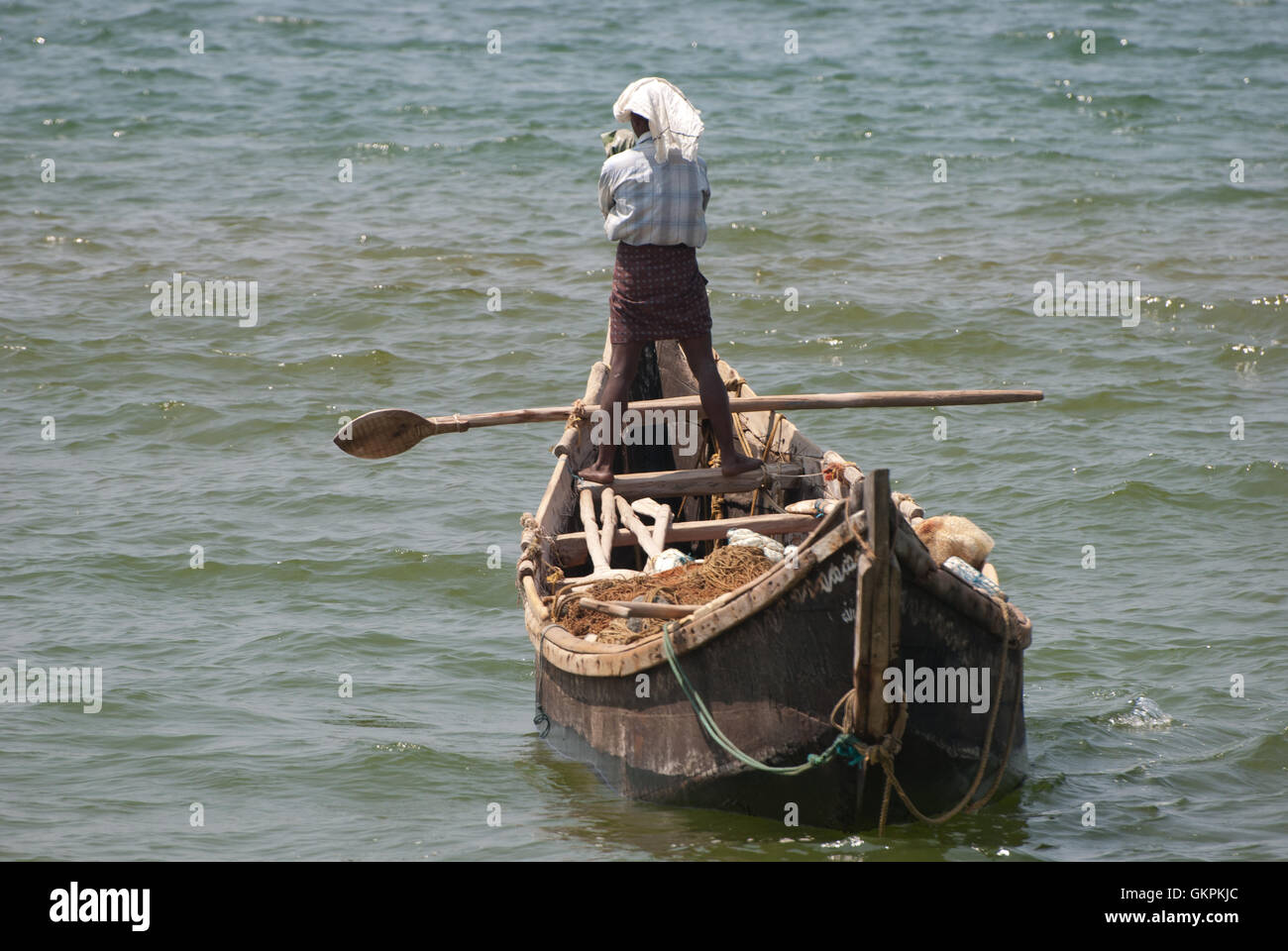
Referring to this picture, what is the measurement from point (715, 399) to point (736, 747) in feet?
6.51

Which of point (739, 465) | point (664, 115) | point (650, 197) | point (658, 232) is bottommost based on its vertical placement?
point (739, 465)

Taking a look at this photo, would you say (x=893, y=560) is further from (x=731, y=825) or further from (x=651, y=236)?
(x=651, y=236)

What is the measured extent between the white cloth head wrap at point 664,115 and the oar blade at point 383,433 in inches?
67.9

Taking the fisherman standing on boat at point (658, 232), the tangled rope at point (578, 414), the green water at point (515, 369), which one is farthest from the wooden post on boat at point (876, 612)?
the tangled rope at point (578, 414)

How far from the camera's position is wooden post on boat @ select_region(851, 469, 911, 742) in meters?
4.41

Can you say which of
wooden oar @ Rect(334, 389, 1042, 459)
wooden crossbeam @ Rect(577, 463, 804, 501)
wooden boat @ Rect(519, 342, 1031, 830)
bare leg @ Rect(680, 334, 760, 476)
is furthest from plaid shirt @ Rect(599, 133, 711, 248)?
wooden boat @ Rect(519, 342, 1031, 830)

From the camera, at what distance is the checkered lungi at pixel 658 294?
6195 mm

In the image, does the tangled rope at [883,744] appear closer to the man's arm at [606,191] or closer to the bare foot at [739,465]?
the bare foot at [739,465]

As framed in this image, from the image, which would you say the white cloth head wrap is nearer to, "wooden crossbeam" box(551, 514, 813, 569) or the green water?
"wooden crossbeam" box(551, 514, 813, 569)

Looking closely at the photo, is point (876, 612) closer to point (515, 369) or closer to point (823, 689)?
point (823, 689)

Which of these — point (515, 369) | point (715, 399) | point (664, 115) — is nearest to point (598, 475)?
point (715, 399)

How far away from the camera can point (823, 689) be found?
480 centimetres

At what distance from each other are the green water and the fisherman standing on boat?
5.60 feet

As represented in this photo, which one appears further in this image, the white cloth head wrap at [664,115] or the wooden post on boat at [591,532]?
the wooden post on boat at [591,532]
